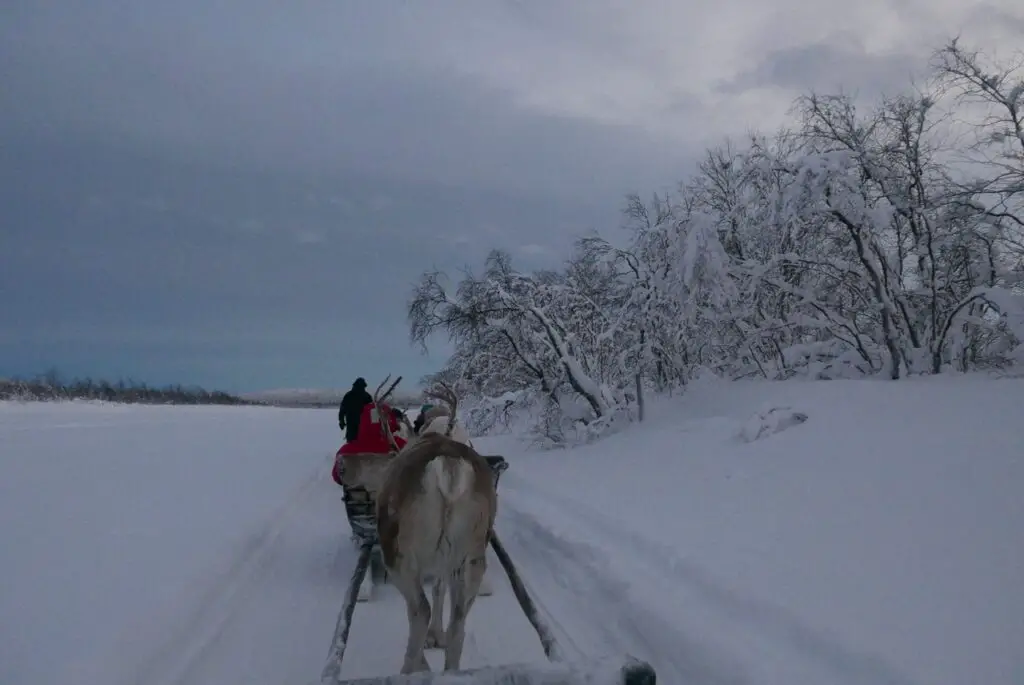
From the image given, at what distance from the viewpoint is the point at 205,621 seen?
233 inches

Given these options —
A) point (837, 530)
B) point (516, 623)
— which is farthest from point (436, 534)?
point (837, 530)

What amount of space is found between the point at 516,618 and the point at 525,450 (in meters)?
16.3

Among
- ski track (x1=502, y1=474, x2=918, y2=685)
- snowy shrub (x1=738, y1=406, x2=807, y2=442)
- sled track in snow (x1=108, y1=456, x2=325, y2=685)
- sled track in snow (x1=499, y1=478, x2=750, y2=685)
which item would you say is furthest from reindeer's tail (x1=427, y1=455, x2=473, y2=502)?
snowy shrub (x1=738, y1=406, x2=807, y2=442)

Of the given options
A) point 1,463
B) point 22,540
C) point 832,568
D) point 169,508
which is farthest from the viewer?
point 1,463

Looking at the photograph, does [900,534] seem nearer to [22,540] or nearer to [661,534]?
[661,534]

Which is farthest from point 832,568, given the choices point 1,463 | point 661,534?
point 1,463

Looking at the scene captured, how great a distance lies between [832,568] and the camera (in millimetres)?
5965

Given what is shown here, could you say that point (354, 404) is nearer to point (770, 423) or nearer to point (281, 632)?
point (281, 632)

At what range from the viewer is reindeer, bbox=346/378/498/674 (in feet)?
15.1

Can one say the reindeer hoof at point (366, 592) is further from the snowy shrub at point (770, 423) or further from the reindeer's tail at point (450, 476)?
the snowy shrub at point (770, 423)

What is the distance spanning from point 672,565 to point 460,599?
2.82 m

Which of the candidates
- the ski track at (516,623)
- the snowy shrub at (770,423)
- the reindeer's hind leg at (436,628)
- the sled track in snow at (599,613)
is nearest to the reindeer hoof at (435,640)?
the reindeer's hind leg at (436,628)

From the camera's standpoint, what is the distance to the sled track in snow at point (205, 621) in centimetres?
480

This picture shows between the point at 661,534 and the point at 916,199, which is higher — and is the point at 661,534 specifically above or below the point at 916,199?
below
